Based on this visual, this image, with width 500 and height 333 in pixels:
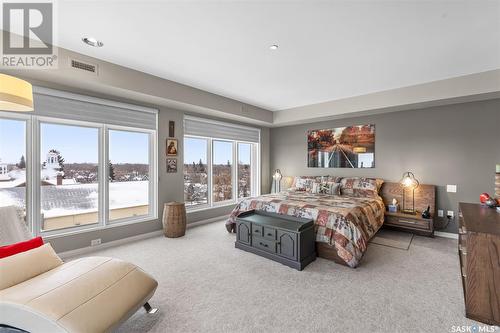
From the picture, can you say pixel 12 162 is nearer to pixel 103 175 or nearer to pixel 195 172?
pixel 103 175

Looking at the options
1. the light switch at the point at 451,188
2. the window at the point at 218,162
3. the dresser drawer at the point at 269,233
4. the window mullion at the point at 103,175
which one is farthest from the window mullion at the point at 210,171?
the light switch at the point at 451,188

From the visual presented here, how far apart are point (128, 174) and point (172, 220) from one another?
107 cm

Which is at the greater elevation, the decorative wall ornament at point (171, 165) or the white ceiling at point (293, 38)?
the white ceiling at point (293, 38)

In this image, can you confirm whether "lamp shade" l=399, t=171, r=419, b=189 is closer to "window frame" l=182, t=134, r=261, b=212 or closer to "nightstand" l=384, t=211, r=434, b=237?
"nightstand" l=384, t=211, r=434, b=237

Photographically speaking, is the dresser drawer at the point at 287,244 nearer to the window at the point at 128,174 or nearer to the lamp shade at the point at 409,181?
the window at the point at 128,174

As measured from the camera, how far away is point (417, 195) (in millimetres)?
4043

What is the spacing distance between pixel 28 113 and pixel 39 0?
4.77 ft

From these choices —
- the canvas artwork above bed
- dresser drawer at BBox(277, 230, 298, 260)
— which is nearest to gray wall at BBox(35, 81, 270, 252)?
dresser drawer at BBox(277, 230, 298, 260)

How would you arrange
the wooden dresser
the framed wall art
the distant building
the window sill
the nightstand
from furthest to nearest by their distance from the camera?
the framed wall art, the nightstand, the window sill, the distant building, the wooden dresser

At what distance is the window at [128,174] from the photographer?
3.58 meters

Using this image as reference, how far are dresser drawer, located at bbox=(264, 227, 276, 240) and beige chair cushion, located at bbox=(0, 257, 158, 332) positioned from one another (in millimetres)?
1544

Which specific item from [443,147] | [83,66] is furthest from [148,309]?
[443,147]

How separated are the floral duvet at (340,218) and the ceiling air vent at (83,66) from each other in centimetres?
289

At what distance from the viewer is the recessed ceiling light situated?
246cm
